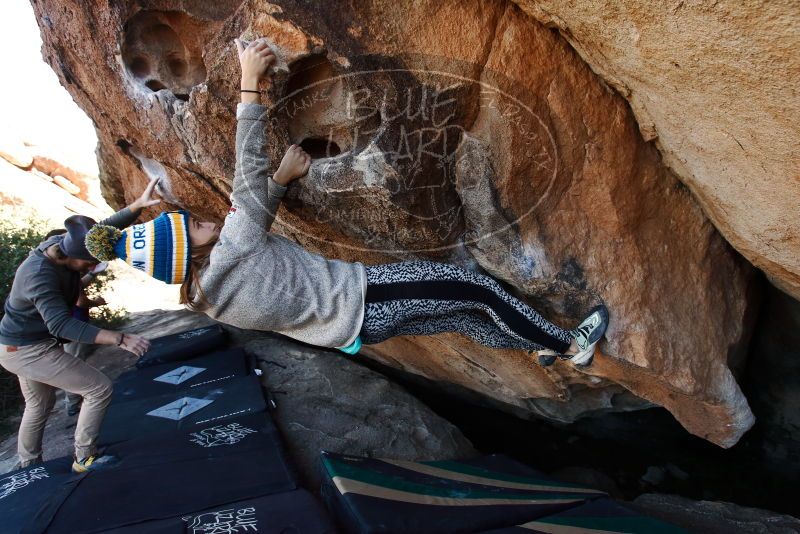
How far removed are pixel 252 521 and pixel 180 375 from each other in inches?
82.5

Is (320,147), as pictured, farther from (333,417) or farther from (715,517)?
(715,517)

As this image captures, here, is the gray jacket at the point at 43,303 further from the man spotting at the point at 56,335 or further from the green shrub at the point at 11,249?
the green shrub at the point at 11,249

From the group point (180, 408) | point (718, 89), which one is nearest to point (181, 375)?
point (180, 408)

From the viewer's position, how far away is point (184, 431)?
10.4ft

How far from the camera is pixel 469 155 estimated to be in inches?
93.4

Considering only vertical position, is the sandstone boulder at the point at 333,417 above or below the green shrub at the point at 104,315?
above

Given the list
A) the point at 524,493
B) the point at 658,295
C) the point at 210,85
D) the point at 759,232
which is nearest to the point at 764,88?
the point at 759,232

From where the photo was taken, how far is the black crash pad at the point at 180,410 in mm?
3207

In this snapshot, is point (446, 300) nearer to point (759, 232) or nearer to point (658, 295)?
point (658, 295)

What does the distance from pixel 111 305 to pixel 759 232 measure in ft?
23.1

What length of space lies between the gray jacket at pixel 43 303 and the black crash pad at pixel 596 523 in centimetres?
208

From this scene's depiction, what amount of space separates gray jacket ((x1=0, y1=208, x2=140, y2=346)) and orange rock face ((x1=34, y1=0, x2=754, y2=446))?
34.0 inches

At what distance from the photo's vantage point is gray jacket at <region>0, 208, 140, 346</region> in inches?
99.0

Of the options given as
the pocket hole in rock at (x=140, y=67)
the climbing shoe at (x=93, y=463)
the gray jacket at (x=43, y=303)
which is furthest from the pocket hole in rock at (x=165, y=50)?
the climbing shoe at (x=93, y=463)
